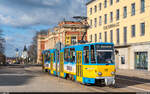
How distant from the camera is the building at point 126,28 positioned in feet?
124

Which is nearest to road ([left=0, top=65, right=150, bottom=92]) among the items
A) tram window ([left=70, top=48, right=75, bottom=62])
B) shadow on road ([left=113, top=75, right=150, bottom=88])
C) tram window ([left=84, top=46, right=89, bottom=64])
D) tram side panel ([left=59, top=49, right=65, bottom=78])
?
shadow on road ([left=113, top=75, right=150, bottom=88])

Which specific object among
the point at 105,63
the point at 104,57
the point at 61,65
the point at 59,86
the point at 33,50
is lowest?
the point at 59,86

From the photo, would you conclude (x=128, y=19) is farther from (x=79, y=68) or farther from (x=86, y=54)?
(x=86, y=54)

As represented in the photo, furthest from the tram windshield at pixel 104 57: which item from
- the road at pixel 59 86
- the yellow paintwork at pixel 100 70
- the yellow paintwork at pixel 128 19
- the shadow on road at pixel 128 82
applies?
the yellow paintwork at pixel 128 19

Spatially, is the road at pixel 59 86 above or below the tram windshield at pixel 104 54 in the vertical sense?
below

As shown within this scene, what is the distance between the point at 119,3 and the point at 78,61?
29088 millimetres

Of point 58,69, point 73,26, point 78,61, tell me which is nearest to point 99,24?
point 73,26

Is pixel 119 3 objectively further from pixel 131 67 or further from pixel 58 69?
pixel 58 69

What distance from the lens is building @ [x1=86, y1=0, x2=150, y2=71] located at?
3775 centimetres

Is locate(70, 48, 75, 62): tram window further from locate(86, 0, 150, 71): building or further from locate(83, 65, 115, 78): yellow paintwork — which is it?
locate(86, 0, 150, 71): building

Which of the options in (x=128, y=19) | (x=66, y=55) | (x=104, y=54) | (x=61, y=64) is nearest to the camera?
(x=104, y=54)

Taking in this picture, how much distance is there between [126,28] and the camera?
141 feet

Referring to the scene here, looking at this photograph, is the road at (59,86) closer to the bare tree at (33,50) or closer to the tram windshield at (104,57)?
the tram windshield at (104,57)

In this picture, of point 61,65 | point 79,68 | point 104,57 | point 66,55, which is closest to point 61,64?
point 61,65
